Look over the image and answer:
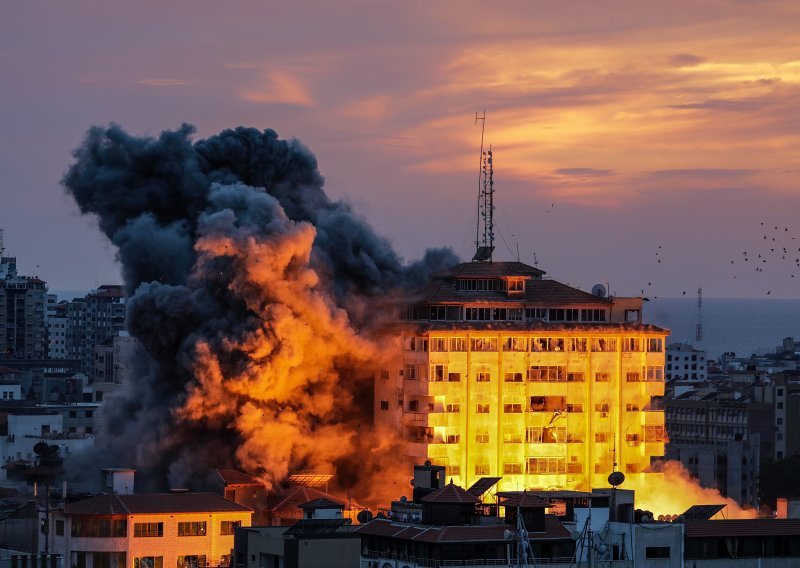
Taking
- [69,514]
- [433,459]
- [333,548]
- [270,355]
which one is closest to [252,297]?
[270,355]

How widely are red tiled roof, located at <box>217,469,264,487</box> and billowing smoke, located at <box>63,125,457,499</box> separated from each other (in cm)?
157

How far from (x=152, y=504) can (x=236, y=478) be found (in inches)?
681

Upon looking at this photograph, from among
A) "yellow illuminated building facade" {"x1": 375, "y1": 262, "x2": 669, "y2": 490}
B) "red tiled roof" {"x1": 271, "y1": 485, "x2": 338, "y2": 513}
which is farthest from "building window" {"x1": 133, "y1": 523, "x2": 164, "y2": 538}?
"yellow illuminated building facade" {"x1": 375, "y1": 262, "x2": 669, "y2": 490}

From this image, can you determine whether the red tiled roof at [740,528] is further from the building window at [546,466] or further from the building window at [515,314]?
the building window at [515,314]

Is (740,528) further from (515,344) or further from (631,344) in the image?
(631,344)

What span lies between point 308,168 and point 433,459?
1843 cm

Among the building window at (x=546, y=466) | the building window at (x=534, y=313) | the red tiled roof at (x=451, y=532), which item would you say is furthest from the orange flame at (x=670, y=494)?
Answer: the red tiled roof at (x=451, y=532)

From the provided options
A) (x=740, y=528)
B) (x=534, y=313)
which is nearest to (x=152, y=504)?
(x=740, y=528)

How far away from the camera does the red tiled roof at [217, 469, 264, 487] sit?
403 ft

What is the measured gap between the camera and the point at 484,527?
90.3m

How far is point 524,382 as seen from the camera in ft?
449

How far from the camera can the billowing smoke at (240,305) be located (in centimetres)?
12750

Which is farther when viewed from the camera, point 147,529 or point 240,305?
point 240,305

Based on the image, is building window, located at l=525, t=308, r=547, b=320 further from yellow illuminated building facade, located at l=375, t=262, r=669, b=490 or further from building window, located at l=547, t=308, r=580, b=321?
building window, located at l=547, t=308, r=580, b=321
